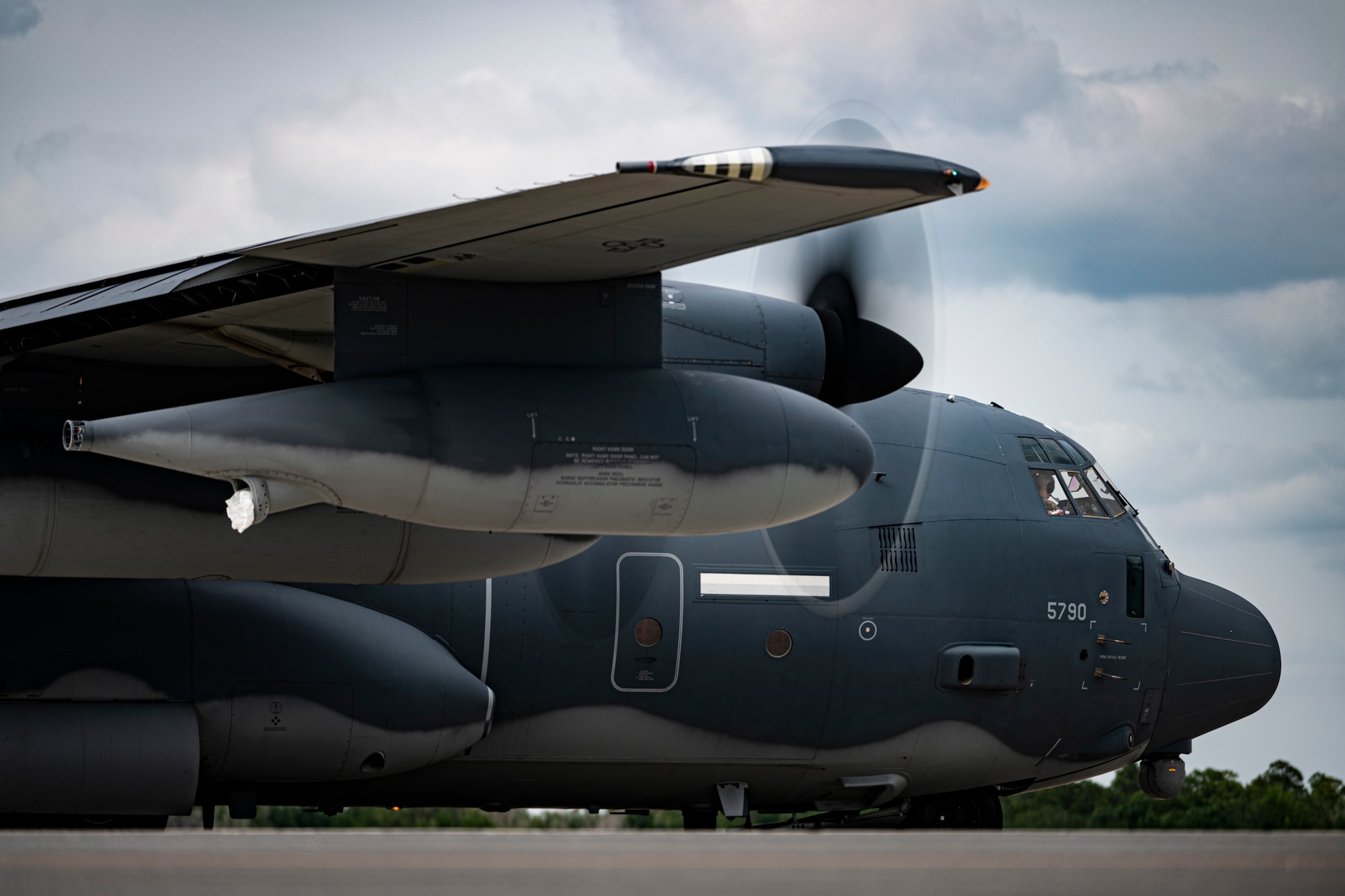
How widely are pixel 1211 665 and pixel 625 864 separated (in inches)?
393

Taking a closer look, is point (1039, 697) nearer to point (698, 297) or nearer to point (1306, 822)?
point (698, 297)

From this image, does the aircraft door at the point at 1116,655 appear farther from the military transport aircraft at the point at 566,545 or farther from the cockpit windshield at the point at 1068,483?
the cockpit windshield at the point at 1068,483

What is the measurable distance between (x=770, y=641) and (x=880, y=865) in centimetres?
623

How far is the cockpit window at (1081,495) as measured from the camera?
14.9 metres

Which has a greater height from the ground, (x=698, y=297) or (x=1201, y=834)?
(x=698, y=297)

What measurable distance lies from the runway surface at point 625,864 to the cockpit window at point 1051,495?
567 cm

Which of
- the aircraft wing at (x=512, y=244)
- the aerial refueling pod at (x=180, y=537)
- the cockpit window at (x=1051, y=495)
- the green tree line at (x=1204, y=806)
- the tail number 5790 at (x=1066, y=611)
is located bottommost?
the green tree line at (x=1204, y=806)

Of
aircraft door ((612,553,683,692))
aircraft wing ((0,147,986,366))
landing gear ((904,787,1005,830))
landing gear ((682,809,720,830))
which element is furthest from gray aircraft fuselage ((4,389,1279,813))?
aircraft wing ((0,147,986,366))

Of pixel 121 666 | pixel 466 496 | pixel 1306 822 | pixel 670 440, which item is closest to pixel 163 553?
pixel 121 666

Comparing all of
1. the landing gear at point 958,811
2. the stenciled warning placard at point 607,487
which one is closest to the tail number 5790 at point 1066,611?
the landing gear at point 958,811

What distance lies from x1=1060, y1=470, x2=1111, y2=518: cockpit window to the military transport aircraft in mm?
40

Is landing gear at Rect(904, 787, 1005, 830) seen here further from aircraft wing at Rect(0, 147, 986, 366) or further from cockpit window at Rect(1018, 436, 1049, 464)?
aircraft wing at Rect(0, 147, 986, 366)

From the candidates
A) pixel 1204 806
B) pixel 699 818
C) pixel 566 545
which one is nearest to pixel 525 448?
pixel 566 545

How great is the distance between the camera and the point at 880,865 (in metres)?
7.11
